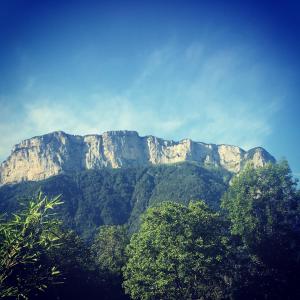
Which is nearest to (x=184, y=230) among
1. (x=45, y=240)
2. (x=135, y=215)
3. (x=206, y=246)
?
(x=206, y=246)

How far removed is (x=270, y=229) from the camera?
1716 inches

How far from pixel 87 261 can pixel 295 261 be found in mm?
28085

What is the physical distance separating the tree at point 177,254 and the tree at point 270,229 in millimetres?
7283

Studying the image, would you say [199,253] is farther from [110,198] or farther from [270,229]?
[110,198]

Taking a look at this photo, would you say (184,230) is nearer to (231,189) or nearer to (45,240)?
(231,189)

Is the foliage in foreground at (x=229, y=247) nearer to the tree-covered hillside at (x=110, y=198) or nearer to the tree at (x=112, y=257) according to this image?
the tree at (x=112, y=257)

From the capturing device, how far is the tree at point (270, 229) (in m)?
41.5

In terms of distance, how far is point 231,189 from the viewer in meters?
51.2

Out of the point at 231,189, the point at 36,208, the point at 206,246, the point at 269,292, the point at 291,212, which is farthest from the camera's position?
the point at 231,189

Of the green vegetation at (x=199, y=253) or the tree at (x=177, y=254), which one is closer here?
the tree at (x=177, y=254)

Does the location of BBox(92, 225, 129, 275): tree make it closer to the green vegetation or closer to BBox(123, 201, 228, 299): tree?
the green vegetation

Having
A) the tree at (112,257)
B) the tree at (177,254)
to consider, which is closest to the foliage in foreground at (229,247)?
the tree at (177,254)

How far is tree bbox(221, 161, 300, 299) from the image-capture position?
41469 millimetres

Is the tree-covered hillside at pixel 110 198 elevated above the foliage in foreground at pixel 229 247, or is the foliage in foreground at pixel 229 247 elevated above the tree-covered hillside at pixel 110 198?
Answer: the tree-covered hillside at pixel 110 198
